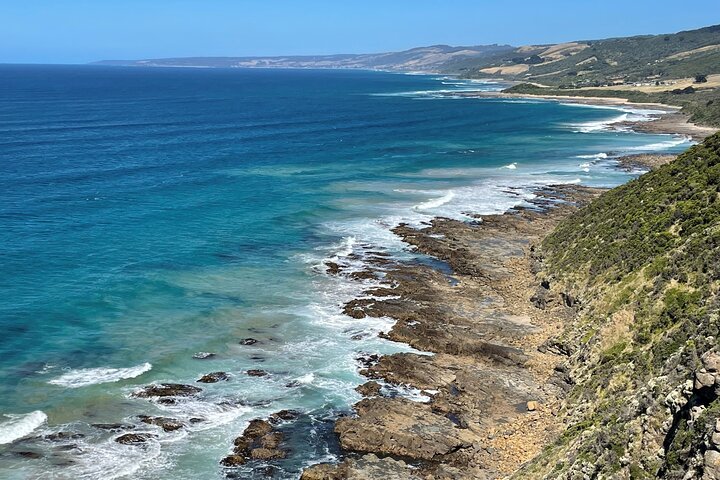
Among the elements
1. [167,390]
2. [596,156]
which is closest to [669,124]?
[596,156]

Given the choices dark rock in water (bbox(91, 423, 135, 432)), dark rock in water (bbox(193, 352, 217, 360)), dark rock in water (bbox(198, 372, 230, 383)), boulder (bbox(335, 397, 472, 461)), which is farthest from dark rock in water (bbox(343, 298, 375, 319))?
dark rock in water (bbox(91, 423, 135, 432))

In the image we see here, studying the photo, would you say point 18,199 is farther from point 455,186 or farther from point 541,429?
point 541,429

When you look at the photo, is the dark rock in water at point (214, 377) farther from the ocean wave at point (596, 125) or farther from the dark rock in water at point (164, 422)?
the ocean wave at point (596, 125)

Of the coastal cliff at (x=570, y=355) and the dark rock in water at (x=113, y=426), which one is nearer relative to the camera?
the coastal cliff at (x=570, y=355)

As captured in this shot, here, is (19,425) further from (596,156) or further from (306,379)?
(596,156)

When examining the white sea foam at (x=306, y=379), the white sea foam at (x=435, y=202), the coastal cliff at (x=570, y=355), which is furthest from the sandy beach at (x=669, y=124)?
the white sea foam at (x=306, y=379)

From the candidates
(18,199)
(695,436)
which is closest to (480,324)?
(695,436)

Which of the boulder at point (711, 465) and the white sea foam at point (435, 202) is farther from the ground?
the boulder at point (711, 465)
